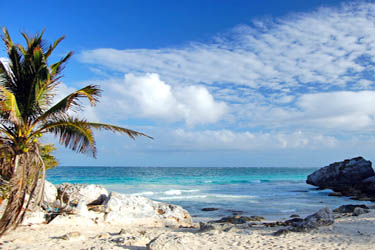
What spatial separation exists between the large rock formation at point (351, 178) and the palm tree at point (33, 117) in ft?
88.8

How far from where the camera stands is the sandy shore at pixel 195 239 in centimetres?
905

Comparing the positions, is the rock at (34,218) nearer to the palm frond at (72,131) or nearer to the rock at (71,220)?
the rock at (71,220)

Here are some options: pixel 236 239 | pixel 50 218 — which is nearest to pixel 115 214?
pixel 50 218

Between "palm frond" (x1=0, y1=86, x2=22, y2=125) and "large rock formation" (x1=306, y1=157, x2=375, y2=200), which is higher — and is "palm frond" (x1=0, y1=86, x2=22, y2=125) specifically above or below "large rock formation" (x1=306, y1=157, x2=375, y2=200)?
above

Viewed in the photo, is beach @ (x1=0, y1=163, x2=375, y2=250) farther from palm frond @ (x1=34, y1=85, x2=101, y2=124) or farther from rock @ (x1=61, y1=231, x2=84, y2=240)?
palm frond @ (x1=34, y1=85, x2=101, y2=124)

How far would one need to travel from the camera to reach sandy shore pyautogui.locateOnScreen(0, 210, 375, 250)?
905 centimetres

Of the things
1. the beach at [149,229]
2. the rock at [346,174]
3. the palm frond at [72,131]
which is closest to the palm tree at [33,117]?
the palm frond at [72,131]

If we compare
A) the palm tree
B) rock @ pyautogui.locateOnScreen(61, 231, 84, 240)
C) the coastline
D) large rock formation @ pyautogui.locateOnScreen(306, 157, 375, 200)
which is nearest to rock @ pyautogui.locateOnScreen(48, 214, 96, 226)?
the coastline

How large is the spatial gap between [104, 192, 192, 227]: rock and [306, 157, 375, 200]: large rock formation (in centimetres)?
2045

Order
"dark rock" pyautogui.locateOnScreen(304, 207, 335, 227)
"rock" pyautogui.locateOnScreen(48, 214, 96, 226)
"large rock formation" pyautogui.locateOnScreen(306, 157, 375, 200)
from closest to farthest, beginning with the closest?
"dark rock" pyautogui.locateOnScreen(304, 207, 335, 227), "rock" pyautogui.locateOnScreen(48, 214, 96, 226), "large rock formation" pyautogui.locateOnScreen(306, 157, 375, 200)

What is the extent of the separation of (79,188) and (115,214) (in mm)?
2767

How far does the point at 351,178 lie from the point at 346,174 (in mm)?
581

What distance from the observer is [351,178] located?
3123 centimetres

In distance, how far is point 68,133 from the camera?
29.2ft
